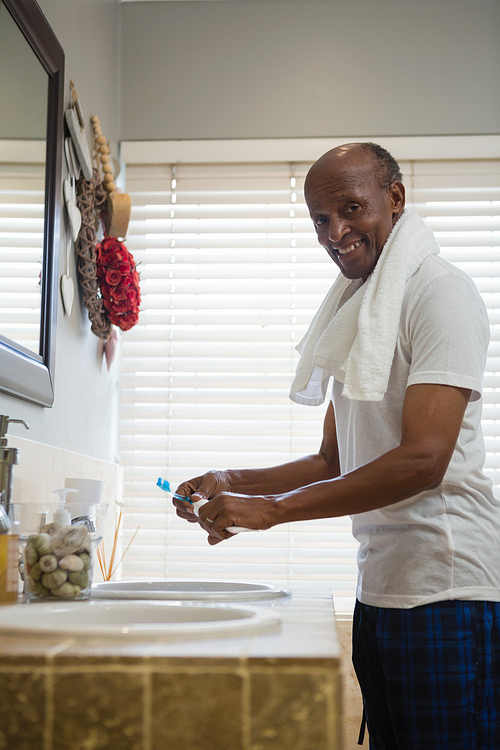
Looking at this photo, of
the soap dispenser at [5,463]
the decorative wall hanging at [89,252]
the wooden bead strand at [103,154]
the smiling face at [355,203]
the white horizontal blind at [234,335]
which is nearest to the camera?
the soap dispenser at [5,463]

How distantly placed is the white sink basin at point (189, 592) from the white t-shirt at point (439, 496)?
17 centimetres

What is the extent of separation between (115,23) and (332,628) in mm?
2084

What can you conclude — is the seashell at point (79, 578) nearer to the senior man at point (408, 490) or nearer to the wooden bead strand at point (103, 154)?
the senior man at point (408, 490)

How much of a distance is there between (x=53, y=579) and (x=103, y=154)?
4.21 feet

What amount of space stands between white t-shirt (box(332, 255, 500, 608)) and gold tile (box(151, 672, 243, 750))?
21.8 inches

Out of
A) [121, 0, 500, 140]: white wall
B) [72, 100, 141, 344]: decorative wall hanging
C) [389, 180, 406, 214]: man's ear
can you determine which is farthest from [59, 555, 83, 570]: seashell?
[121, 0, 500, 140]: white wall

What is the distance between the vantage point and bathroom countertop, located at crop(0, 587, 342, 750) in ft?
1.67

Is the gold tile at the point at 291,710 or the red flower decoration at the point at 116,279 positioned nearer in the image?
the gold tile at the point at 291,710

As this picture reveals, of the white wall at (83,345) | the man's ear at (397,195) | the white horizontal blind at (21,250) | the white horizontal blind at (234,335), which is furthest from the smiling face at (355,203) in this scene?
the white horizontal blind at (234,335)

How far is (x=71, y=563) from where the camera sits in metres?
0.90

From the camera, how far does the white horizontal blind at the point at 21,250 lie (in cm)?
124

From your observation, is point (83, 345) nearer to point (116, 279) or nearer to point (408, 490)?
point (116, 279)

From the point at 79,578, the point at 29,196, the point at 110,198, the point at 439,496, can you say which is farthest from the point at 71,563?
the point at 110,198

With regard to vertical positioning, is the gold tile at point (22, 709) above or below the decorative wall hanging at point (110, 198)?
below
